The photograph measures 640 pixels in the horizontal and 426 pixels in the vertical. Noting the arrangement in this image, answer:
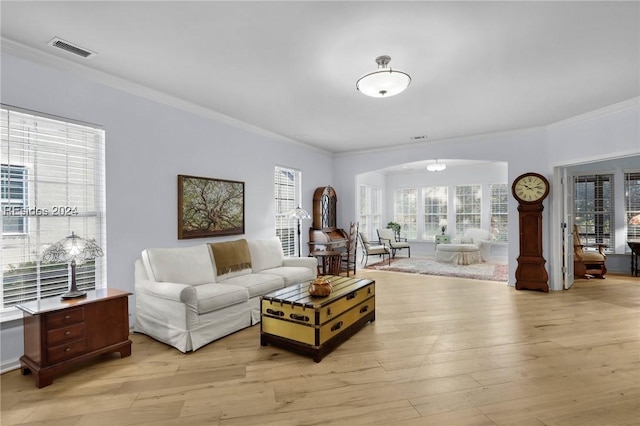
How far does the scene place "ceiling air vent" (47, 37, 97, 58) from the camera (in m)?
2.64

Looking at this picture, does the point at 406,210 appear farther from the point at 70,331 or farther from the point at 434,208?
the point at 70,331

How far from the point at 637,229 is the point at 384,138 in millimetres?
5634

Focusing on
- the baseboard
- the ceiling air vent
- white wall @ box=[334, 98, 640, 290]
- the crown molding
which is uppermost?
the ceiling air vent

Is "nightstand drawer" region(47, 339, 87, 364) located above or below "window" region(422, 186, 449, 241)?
below

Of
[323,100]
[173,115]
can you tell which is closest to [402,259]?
[323,100]

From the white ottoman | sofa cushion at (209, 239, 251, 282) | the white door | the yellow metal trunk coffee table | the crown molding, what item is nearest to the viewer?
the yellow metal trunk coffee table

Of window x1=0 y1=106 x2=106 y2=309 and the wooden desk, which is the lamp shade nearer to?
window x1=0 y1=106 x2=106 y2=309

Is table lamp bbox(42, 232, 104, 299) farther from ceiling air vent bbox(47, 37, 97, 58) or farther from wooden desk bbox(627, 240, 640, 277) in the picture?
wooden desk bbox(627, 240, 640, 277)

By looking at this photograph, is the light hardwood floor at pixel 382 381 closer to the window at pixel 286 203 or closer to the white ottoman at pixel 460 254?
the window at pixel 286 203

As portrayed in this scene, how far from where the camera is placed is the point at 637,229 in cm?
655

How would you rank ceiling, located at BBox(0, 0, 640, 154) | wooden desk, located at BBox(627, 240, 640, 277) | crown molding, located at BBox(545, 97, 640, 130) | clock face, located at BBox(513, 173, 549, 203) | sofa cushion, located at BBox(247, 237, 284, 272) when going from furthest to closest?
wooden desk, located at BBox(627, 240, 640, 277) < clock face, located at BBox(513, 173, 549, 203) < sofa cushion, located at BBox(247, 237, 284, 272) < crown molding, located at BBox(545, 97, 640, 130) < ceiling, located at BBox(0, 0, 640, 154)

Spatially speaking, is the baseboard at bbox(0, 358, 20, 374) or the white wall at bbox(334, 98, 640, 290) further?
the white wall at bbox(334, 98, 640, 290)

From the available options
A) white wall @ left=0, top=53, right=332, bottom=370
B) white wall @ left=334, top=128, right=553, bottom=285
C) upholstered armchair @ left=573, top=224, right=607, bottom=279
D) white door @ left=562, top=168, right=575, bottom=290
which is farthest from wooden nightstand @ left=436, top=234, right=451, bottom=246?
white wall @ left=0, top=53, right=332, bottom=370

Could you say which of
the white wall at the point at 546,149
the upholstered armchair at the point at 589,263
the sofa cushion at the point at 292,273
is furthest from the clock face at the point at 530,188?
the sofa cushion at the point at 292,273
